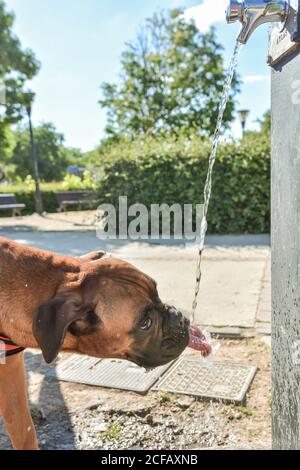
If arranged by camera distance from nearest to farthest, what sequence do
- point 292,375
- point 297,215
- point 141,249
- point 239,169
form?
point 297,215, point 292,375, point 141,249, point 239,169

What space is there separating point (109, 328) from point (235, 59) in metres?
1.44

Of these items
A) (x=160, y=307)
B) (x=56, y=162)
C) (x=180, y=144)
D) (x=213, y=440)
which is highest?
(x=56, y=162)

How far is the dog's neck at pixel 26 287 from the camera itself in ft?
6.83

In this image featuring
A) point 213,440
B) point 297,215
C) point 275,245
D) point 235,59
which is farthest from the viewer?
point 213,440

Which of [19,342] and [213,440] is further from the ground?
[19,342]

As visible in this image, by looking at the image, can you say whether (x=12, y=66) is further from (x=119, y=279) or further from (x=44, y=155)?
(x=44, y=155)

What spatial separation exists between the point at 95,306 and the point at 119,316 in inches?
4.6

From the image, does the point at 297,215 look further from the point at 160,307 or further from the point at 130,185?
the point at 130,185

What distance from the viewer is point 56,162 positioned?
6306 cm

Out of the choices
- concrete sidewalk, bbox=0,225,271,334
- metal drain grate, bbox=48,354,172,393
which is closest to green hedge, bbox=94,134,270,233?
concrete sidewalk, bbox=0,225,271,334

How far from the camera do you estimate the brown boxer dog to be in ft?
6.74

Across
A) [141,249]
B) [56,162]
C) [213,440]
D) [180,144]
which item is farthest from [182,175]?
[56,162]

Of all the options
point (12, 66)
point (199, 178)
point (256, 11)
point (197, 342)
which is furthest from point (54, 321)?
point (12, 66)

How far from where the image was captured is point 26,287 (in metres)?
2.10
